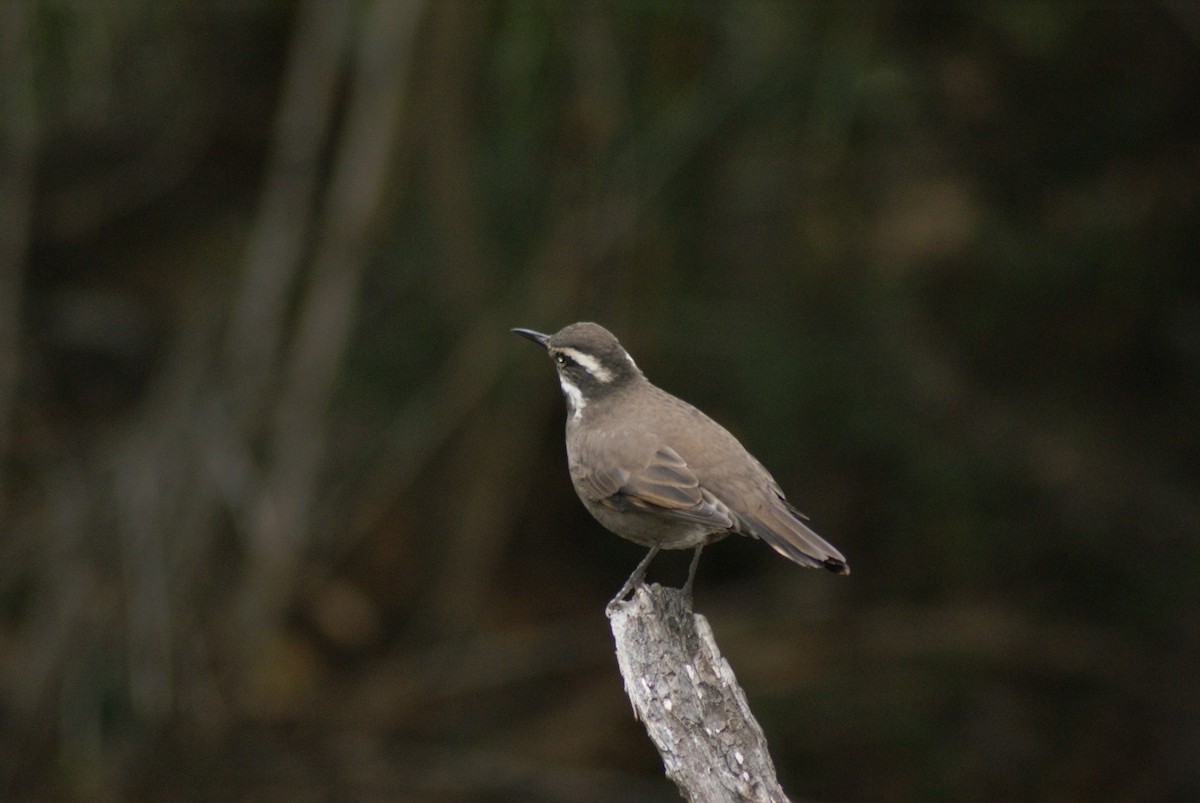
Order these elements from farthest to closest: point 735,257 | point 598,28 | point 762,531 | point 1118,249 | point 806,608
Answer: point 806,608 < point 735,257 < point 1118,249 < point 598,28 < point 762,531

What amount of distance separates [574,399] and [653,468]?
2.58 ft

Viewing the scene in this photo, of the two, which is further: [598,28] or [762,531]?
[598,28]

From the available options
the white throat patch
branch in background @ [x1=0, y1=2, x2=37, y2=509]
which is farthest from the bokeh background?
the white throat patch

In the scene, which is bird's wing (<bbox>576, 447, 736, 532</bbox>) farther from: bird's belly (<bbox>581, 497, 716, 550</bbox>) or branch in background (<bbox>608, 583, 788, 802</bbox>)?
branch in background (<bbox>608, 583, 788, 802</bbox>)

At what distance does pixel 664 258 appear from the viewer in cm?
999

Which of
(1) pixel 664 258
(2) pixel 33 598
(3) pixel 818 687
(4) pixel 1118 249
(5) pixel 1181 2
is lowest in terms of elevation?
(2) pixel 33 598

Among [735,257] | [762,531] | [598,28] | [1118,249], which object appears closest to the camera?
[762,531]

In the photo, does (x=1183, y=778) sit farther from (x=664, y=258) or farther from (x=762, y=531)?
(x=762, y=531)

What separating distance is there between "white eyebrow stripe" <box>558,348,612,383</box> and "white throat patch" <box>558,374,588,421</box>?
133 mm

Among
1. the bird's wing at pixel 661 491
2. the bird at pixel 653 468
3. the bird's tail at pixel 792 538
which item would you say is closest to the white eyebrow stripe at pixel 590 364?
the bird at pixel 653 468

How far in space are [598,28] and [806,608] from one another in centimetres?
478

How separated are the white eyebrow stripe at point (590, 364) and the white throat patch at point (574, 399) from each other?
0.13m

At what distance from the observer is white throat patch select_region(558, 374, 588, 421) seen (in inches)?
234

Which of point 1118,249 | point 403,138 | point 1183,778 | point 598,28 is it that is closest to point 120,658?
point 403,138
